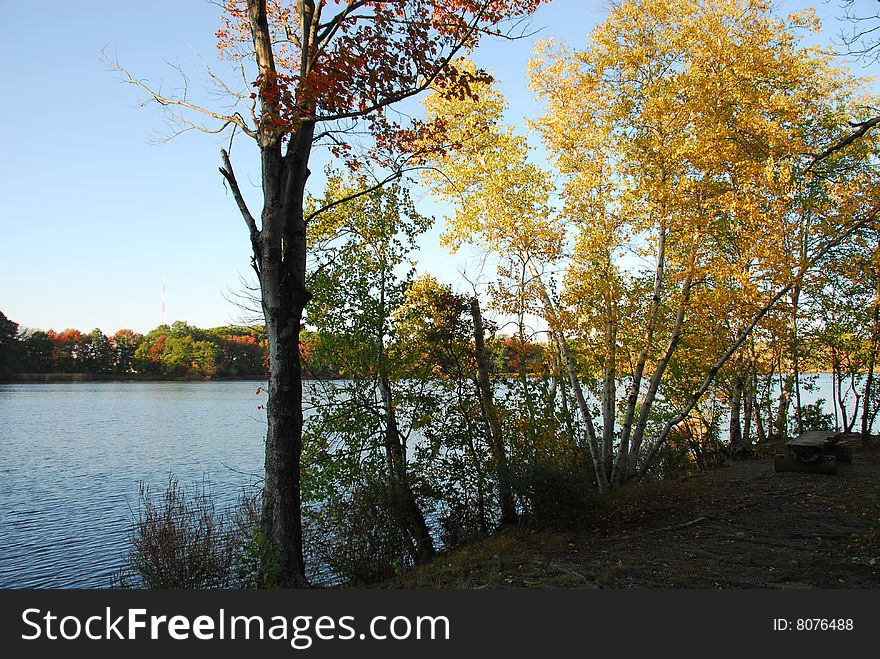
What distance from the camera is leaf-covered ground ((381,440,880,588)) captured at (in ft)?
17.1

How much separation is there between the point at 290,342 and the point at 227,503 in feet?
29.0

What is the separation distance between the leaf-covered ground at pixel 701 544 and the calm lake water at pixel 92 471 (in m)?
6.81

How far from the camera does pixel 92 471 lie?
18.4m

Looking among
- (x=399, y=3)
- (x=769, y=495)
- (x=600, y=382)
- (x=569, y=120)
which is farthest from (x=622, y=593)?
(x=569, y=120)

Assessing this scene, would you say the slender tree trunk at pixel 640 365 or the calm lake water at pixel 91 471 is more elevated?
the slender tree trunk at pixel 640 365

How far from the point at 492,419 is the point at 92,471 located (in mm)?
15442

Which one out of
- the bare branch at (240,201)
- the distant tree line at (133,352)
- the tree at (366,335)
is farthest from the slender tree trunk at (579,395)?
the distant tree line at (133,352)

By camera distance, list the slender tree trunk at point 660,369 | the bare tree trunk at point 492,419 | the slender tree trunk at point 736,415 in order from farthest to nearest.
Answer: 1. the slender tree trunk at point 736,415
2. the slender tree trunk at point 660,369
3. the bare tree trunk at point 492,419

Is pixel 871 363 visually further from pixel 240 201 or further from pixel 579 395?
pixel 240 201

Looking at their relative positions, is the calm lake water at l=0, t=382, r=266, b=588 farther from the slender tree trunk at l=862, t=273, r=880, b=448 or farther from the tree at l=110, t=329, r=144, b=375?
the tree at l=110, t=329, r=144, b=375

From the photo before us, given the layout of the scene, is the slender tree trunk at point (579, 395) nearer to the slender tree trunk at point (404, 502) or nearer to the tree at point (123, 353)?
the slender tree trunk at point (404, 502)

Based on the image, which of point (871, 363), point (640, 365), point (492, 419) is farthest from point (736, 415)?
point (492, 419)

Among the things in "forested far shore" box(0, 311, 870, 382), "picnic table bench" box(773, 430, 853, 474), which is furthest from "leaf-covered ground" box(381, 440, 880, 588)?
"forested far shore" box(0, 311, 870, 382)

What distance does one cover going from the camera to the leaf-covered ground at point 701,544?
17.1 feet
